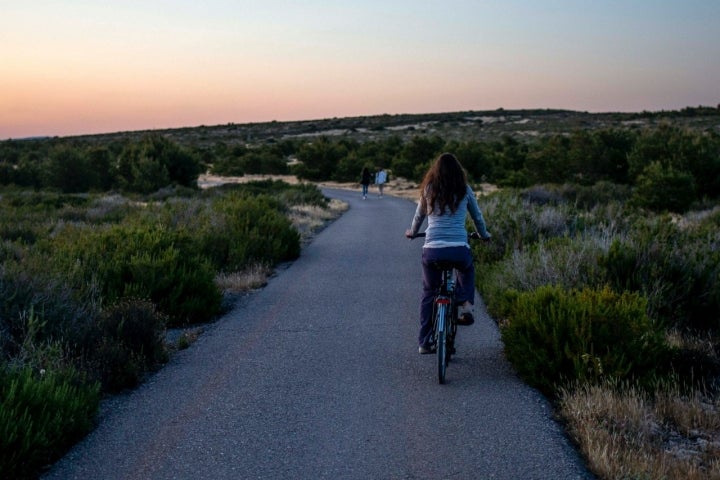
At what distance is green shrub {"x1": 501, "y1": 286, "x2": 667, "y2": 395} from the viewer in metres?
6.62

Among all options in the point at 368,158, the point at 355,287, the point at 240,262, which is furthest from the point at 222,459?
the point at 368,158

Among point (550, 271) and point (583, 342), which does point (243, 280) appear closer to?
point (550, 271)

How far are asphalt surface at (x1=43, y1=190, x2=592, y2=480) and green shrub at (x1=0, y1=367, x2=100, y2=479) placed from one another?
13cm

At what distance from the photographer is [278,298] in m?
11.5

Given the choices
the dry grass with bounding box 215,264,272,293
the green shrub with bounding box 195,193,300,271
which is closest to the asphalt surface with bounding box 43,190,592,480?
the dry grass with bounding box 215,264,272,293

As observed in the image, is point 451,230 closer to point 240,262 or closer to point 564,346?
point 564,346

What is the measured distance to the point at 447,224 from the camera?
7234 millimetres

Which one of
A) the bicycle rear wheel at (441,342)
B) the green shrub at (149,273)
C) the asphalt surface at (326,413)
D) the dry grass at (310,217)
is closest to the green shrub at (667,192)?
the dry grass at (310,217)

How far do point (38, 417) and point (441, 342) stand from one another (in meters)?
3.36

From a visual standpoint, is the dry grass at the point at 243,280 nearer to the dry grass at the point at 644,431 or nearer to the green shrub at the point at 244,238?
the green shrub at the point at 244,238

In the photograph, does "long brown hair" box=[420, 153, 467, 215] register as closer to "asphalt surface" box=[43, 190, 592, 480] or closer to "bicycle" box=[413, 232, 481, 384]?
"bicycle" box=[413, 232, 481, 384]

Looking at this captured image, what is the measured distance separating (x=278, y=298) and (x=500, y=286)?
3376 millimetres

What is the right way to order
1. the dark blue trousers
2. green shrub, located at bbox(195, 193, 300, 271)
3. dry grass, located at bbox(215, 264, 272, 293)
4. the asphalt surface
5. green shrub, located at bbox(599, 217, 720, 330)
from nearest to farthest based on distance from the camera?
the asphalt surface < the dark blue trousers < green shrub, located at bbox(599, 217, 720, 330) < dry grass, located at bbox(215, 264, 272, 293) < green shrub, located at bbox(195, 193, 300, 271)

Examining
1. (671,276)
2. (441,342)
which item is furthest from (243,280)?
(671,276)
